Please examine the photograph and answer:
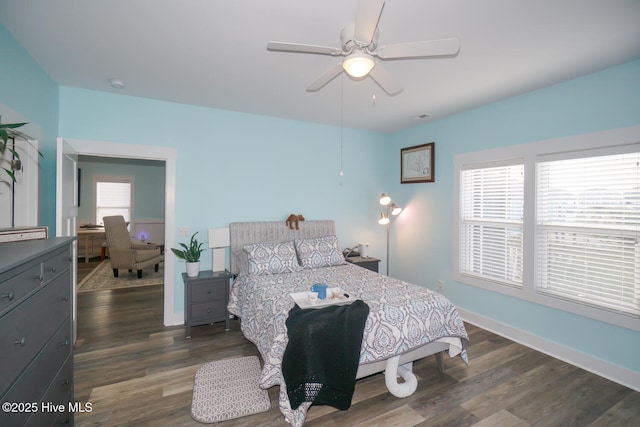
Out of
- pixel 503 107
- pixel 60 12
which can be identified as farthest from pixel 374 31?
pixel 503 107

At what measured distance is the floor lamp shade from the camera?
3738 millimetres

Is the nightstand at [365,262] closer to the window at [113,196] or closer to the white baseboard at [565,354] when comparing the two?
the white baseboard at [565,354]

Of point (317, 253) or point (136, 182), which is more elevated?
point (136, 182)

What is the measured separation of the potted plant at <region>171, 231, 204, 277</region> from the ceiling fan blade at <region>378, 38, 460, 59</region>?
2.97 metres

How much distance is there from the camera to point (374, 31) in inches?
66.4

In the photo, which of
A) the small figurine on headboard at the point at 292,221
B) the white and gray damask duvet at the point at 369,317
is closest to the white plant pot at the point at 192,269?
the white and gray damask duvet at the point at 369,317

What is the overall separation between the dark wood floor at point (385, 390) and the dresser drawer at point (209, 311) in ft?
0.61

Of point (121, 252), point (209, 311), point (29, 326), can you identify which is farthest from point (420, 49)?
point (121, 252)

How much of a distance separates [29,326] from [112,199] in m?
7.78

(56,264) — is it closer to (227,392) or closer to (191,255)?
(227,392)

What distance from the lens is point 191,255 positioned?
3.62 m

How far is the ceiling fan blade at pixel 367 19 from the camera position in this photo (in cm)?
147

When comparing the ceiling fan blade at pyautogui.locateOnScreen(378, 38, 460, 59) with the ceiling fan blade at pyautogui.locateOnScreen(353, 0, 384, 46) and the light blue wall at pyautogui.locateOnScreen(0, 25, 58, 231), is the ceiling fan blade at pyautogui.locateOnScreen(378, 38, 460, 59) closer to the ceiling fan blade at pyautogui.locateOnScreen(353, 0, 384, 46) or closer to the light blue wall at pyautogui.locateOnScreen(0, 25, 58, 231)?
the ceiling fan blade at pyautogui.locateOnScreen(353, 0, 384, 46)

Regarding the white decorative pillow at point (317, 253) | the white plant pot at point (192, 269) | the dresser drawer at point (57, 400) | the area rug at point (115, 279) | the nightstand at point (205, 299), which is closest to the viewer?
the dresser drawer at point (57, 400)
